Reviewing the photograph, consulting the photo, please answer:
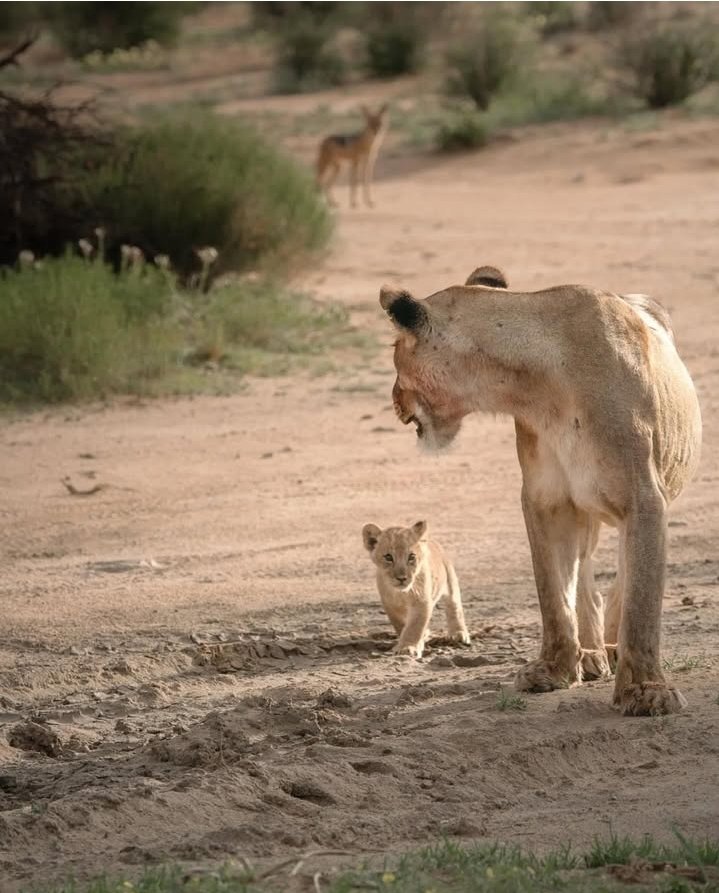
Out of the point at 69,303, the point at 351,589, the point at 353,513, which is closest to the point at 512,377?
the point at 351,589

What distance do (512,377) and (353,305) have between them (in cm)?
1144

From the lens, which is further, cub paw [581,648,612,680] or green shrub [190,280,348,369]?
green shrub [190,280,348,369]

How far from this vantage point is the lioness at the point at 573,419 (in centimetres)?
612

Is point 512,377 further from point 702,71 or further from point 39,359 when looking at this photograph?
point 702,71

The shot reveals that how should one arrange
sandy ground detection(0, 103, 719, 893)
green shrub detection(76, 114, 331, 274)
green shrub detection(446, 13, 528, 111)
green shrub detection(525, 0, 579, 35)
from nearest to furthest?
1. sandy ground detection(0, 103, 719, 893)
2. green shrub detection(76, 114, 331, 274)
3. green shrub detection(446, 13, 528, 111)
4. green shrub detection(525, 0, 579, 35)

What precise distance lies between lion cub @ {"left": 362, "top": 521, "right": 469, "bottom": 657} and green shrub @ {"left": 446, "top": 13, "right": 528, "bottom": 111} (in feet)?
97.1

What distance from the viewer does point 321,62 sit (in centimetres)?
4472

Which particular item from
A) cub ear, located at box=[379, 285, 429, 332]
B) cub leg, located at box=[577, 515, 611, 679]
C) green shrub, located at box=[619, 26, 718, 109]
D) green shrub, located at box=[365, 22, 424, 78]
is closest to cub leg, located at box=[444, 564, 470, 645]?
cub leg, located at box=[577, 515, 611, 679]

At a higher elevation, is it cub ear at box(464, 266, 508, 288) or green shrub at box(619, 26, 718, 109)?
green shrub at box(619, 26, 718, 109)

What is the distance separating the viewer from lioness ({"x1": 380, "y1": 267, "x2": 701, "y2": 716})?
20.1ft

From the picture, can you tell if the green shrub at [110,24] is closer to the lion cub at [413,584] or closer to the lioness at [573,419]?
the lion cub at [413,584]

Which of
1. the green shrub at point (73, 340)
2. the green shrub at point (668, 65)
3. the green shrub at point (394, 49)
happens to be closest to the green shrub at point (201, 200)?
the green shrub at point (73, 340)

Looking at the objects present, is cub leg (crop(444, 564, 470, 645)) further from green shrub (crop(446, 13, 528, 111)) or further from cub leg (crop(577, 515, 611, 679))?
green shrub (crop(446, 13, 528, 111))

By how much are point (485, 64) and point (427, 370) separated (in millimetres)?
32184
